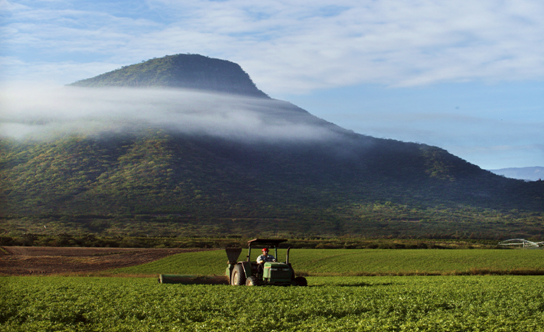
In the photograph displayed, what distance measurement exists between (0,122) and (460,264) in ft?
567

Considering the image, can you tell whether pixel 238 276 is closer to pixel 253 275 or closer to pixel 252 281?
pixel 253 275

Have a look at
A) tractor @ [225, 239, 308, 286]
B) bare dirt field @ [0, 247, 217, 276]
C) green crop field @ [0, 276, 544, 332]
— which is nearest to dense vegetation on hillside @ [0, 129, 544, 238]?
bare dirt field @ [0, 247, 217, 276]

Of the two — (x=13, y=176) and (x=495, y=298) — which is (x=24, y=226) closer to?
(x=13, y=176)

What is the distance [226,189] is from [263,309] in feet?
402

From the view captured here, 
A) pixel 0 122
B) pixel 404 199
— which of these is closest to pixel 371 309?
pixel 404 199

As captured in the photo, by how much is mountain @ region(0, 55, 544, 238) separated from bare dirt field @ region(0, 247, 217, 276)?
4361 cm

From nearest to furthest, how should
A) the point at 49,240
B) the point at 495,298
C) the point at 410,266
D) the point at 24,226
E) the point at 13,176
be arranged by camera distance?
the point at 495,298, the point at 410,266, the point at 49,240, the point at 24,226, the point at 13,176

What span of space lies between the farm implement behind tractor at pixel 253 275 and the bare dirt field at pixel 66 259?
16.4m

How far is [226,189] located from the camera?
455 ft

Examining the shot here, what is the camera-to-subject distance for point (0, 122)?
567ft

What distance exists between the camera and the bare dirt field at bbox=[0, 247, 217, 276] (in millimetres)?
40000

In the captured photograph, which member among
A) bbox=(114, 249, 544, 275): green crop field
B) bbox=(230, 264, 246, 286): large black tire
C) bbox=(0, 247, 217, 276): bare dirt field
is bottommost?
bbox=(0, 247, 217, 276): bare dirt field

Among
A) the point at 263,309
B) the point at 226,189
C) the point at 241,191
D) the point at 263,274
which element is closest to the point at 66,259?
the point at 263,274

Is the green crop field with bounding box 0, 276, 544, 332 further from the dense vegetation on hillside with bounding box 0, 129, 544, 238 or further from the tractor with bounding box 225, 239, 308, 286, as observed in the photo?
the dense vegetation on hillside with bounding box 0, 129, 544, 238
